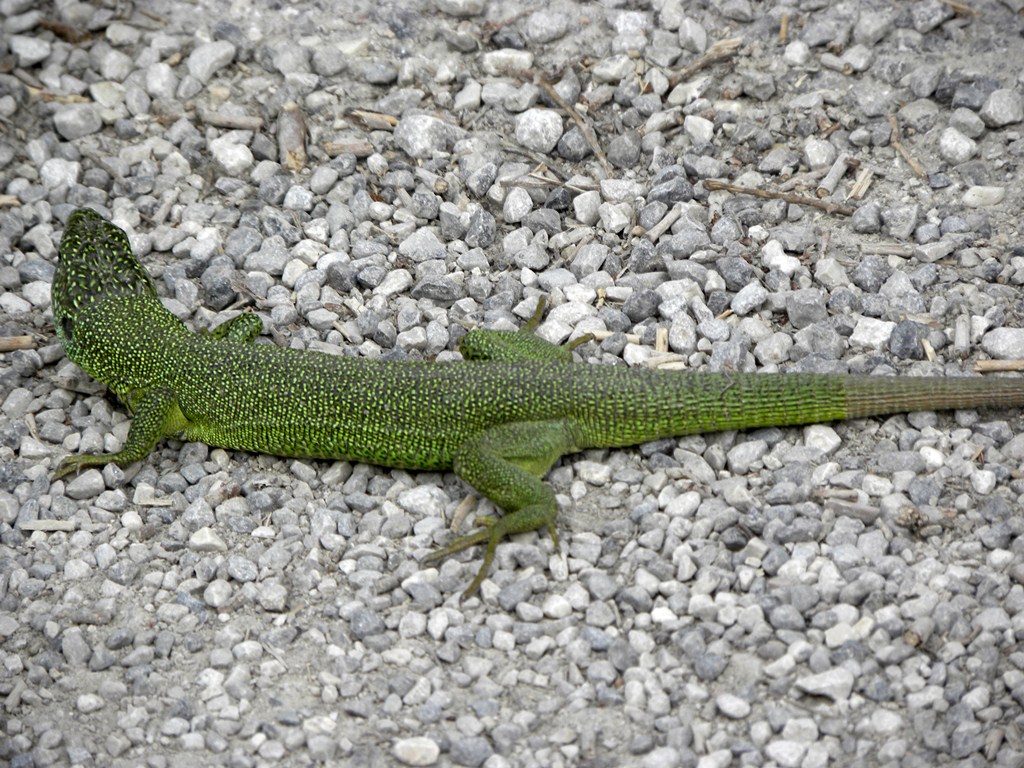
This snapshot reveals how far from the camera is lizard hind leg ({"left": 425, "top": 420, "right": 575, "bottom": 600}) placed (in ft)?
18.3

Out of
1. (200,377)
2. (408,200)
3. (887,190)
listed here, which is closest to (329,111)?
(408,200)

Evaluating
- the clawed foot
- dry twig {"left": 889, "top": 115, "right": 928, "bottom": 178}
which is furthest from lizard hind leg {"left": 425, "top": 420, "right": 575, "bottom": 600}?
dry twig {"left": 889, "top": 115, "right": 928, "bottom": 178}

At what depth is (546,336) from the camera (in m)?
6.82

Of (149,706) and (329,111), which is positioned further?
(329,111)

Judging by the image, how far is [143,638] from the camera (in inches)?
212

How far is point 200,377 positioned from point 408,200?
200 centimetres

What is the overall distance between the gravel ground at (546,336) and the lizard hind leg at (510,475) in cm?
12

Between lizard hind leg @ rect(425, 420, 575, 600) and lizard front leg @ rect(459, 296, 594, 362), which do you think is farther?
lizard front leg @ rect(459, 296, 594, 362)

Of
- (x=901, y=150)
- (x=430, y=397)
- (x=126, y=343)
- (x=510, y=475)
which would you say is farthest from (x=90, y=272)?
(x=901, y=150)

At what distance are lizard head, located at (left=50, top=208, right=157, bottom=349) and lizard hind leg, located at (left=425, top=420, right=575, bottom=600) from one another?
7.75 ft

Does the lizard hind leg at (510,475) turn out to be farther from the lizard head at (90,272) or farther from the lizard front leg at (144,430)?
the lizard head at (90,272)

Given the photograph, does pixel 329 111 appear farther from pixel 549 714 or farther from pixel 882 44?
pixel 549 714

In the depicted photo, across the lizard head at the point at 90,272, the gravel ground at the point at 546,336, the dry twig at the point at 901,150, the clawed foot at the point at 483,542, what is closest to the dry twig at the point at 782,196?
the gravel ground at the point at 546,336

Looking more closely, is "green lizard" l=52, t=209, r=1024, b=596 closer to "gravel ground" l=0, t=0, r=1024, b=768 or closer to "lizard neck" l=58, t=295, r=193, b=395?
"lizard neck" l=58, t=295, r=193, b=395
